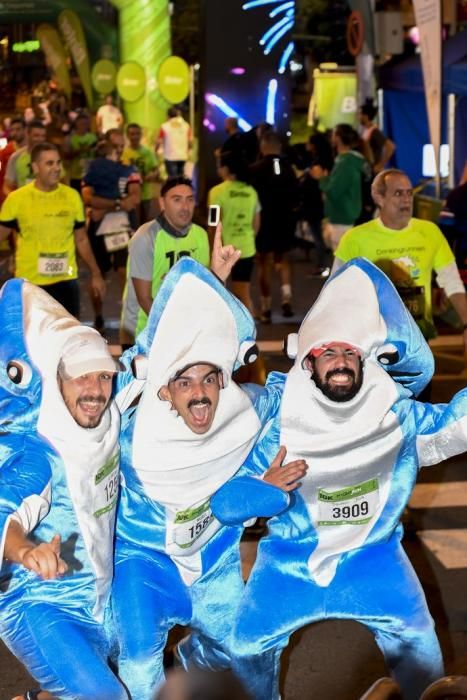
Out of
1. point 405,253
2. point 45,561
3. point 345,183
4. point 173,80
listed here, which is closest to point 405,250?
point 405,253

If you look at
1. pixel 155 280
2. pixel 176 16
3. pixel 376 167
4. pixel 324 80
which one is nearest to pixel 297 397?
pixel 155 280

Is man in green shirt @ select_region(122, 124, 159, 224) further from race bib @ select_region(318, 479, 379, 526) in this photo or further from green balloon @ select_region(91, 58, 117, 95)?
race bib @ select_region(318, 479, 379, 526)

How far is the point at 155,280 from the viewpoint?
7.96 metres

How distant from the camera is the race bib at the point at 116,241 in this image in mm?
12500

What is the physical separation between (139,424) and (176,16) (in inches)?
1731

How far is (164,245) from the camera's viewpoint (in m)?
7.86

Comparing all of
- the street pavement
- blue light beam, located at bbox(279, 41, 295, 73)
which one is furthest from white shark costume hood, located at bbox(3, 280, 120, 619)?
blue light beam, located at bbox(279, 41, 295, 73)

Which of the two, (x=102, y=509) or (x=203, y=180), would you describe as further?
(x=203, y=180)

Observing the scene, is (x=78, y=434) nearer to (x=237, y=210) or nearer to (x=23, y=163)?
(x=237, y=210)

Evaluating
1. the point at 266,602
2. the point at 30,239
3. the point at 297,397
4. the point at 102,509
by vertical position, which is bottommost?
the point at 266,602

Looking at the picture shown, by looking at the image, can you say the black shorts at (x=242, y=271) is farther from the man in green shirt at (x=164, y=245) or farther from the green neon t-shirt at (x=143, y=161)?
the green neon t-shirt at (x=143, y=161)

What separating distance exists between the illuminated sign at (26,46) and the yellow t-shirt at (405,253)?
110 ft

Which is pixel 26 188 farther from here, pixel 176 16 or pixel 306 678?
pixel 176 16

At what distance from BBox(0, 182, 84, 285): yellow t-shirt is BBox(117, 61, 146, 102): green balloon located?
710 inches
